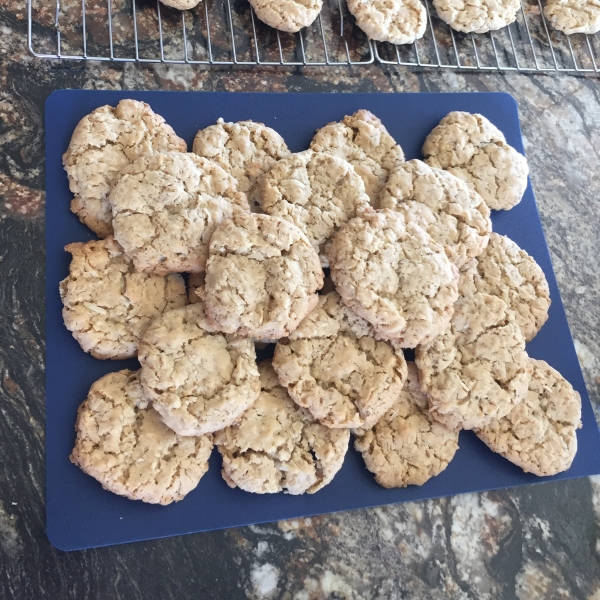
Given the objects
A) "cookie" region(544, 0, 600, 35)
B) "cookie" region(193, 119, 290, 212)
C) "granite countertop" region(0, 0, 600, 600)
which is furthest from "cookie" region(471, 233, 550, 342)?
"cookie" region(544, 0, 600, 35)

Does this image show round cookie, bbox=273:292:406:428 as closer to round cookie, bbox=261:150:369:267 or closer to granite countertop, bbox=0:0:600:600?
round cookie, bbox=261:150:369:267

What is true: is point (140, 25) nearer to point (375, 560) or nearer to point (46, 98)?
point (46, 98)

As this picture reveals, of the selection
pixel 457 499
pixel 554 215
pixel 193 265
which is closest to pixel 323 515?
pixel 457 499

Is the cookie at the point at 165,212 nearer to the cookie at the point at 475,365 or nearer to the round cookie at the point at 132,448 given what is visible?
the round cookie at the point at 132,448

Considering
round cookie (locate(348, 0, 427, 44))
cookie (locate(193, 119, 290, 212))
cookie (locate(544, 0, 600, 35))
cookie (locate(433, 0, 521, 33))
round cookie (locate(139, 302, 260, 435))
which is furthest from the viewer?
cookie (locate(544, 0, 600, 35))

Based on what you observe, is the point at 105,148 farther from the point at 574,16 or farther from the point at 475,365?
the point at 574,16

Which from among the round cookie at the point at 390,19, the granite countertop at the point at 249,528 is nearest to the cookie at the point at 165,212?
the granite countertop at the point at 249,528
